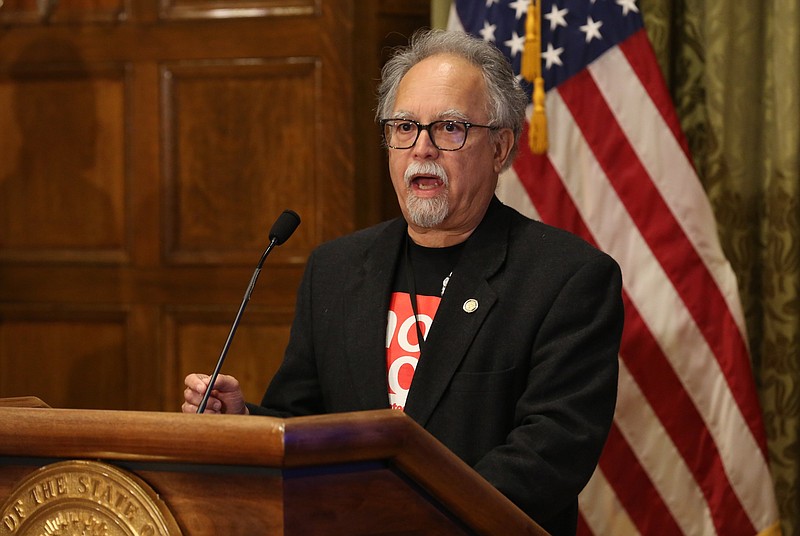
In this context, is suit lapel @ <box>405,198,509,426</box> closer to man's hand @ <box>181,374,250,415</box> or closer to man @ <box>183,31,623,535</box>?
man @ <box>183,31,623,535</box>

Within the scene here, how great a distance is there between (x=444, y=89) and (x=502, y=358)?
0.58 metres

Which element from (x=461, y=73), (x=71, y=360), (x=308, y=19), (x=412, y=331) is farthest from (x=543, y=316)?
(x=71, y=360)

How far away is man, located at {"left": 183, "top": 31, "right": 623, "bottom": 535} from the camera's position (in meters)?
2.07

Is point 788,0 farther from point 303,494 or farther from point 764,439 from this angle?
point 303,494

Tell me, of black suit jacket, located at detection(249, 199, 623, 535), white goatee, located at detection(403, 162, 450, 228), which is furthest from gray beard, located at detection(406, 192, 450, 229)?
black suit jacket, located at detection(249, 199, 623, 535)

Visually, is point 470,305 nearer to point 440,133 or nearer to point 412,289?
point 412,289

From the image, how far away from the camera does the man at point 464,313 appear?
2072 millimetres

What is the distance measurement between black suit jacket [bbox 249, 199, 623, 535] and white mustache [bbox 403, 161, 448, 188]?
153mm

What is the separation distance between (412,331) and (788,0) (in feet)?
5.94

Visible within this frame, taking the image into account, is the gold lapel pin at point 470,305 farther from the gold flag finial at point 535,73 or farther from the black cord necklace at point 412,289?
the gold flag finial at point 535,73

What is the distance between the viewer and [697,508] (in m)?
3.28

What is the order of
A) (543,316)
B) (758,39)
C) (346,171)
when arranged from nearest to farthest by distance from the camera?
(543,316) < (758,39) < (346,171)

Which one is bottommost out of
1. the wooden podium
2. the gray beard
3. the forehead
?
the wooden podium

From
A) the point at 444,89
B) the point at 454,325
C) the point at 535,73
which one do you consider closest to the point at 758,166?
the point at 535,73
